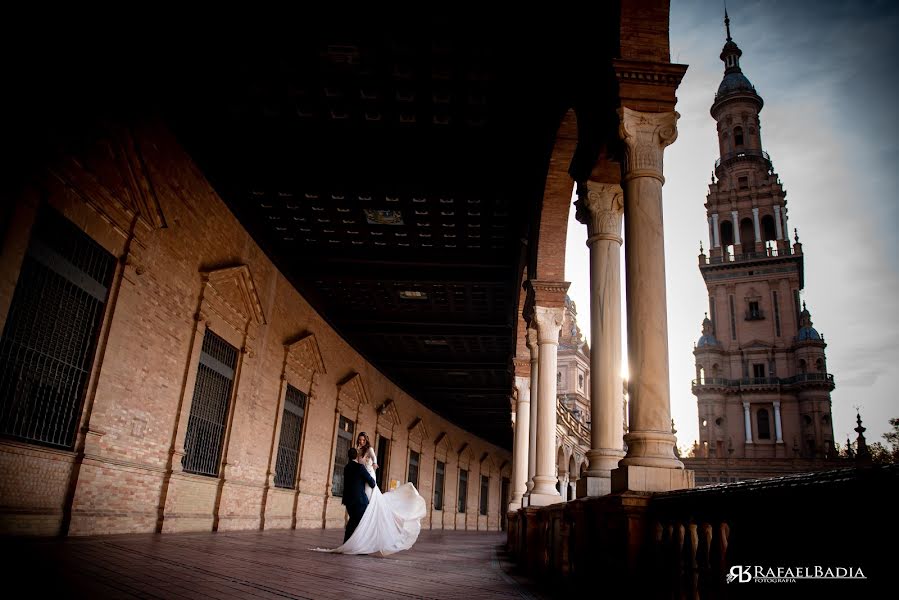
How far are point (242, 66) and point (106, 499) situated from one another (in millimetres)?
6169

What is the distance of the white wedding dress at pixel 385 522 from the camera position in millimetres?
8578

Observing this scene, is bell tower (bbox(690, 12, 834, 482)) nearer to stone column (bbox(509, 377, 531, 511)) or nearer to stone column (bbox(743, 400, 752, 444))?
stone column (bbox(743, 400, 752, 444))

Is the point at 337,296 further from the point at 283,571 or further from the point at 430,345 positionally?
the point at 283,571

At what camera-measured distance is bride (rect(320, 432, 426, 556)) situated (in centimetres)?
859

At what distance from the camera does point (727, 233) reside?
63094mm

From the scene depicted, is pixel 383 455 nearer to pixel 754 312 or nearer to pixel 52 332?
pixel 52 332

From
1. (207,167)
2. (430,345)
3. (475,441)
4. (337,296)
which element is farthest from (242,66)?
(475,441)

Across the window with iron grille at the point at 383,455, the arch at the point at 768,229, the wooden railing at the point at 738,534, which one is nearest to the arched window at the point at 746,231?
the arch at the point at 768,229

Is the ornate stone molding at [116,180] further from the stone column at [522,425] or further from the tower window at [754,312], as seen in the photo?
the tower window at [754,312]

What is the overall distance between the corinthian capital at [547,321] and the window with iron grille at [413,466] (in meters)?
18.0

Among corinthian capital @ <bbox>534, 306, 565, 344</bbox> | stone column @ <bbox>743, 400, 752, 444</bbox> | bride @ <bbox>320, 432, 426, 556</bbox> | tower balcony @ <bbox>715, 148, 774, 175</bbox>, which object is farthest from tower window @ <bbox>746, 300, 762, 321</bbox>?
bride @ <bbox>320, 432, 426, 556</bbox>

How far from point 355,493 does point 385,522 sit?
0.63 m

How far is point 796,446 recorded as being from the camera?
53562mm

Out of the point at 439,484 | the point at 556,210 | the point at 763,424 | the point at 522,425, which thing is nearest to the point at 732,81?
the point at 763,424
